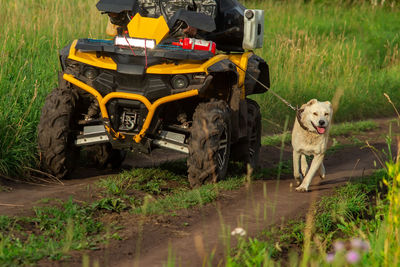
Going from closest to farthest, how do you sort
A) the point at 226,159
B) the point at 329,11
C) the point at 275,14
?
the point at 226,159, the point at 275,14, the point at 329,11

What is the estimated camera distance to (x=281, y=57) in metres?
13.8

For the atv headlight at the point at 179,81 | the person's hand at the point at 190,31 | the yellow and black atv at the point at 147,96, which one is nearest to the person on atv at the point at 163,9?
the yellow and black atv at the point at 147,96

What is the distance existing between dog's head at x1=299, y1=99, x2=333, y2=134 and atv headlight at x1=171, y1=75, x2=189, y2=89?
4.52ft

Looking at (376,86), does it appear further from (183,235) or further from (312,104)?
(183,235)

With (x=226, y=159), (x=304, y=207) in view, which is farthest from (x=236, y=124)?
(x=304, y=207)

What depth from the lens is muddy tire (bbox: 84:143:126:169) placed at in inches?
315

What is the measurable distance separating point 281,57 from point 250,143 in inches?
226

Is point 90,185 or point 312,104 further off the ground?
point 312,104

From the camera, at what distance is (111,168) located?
8164mm

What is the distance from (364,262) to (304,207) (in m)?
2.58

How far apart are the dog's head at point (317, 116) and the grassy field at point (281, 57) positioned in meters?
2.71

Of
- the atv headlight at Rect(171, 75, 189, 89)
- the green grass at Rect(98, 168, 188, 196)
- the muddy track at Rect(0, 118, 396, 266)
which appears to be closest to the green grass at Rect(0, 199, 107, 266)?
the muddy track at Rect(0, 118, 396, 266)

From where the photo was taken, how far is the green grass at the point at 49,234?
4.55m

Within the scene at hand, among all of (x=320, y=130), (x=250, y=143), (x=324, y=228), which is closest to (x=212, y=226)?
(x=324, y=228)
